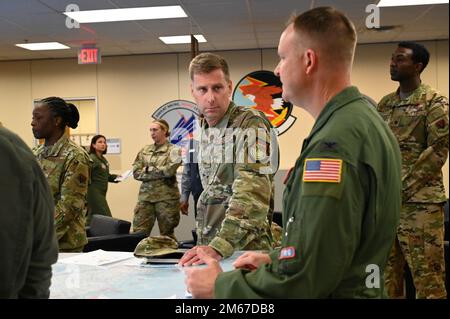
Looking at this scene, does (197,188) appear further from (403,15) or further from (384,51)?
(384,51)

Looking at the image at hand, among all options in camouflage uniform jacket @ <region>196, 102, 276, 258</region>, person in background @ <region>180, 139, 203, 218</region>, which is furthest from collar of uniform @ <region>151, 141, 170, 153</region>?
camouflage uniform jacket @ <region>196, 102, 276, 258</region>

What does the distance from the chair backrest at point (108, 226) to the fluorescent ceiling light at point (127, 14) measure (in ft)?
7.42

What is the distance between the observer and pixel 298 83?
1089 millimetres

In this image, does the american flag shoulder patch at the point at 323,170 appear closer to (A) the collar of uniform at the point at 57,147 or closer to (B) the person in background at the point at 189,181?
(A) the collar of uniform at the point at 57,147

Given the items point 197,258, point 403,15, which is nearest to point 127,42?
point 403,15

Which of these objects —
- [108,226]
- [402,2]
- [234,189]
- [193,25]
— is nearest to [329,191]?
[234,189]

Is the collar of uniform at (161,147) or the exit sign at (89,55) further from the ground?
the exit sign at (89,55)

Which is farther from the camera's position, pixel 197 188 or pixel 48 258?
pixel 197 188

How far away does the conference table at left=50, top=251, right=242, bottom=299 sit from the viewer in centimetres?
129

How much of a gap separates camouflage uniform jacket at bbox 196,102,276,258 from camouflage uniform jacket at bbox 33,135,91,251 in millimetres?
954

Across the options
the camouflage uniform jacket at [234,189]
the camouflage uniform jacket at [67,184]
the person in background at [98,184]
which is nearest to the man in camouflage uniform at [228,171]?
the camouflage uniform jacket at [234,189]

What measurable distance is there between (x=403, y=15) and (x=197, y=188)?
3.21 m

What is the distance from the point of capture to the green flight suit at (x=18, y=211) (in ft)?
Result: 2.79

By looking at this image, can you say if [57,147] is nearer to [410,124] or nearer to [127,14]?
[410,124]
